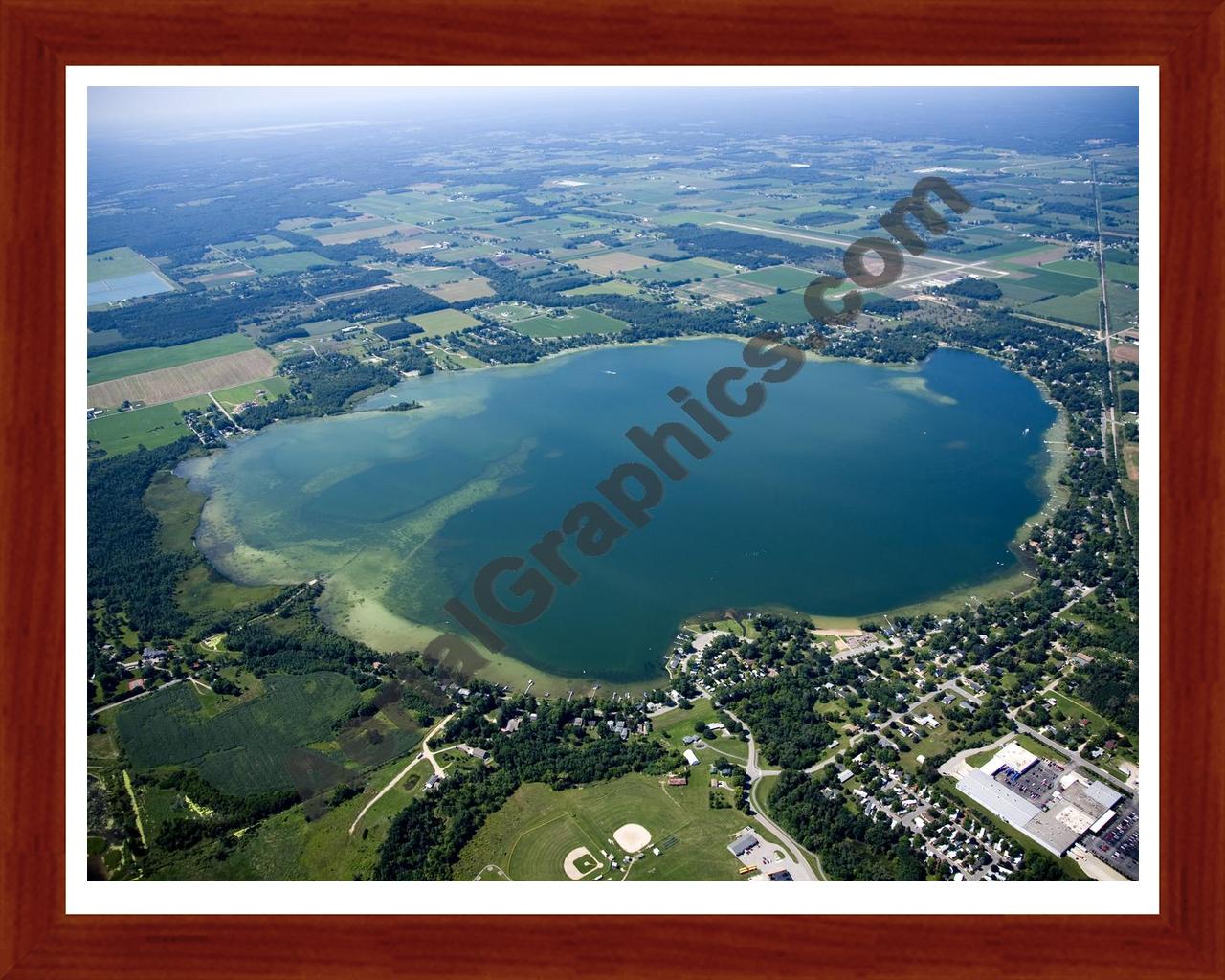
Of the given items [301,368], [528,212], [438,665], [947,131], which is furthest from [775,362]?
[947,131]

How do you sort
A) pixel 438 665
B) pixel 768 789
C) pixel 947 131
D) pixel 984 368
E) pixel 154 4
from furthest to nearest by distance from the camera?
pixel 947 131
pixel 984 368
pixel 438 665
pixel 768 789
pixel 154 4

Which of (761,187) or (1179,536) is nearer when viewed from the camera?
(1179,536)

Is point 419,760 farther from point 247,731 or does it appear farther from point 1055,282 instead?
point 1055,282

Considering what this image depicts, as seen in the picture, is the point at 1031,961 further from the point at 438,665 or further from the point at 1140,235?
the point at 438,665

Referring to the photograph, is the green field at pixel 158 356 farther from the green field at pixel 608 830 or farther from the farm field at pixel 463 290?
the green field at pixel 608 830

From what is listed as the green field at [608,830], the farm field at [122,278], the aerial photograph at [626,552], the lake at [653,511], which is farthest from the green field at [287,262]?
the green field at [608,830]
